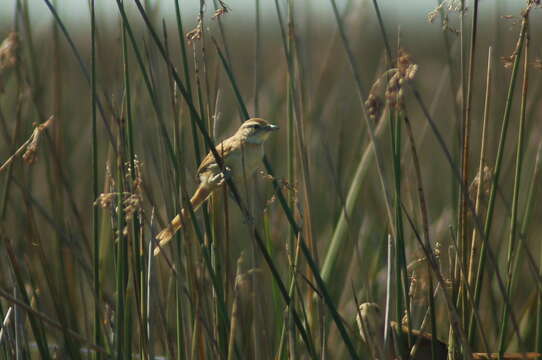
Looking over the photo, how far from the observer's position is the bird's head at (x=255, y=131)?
5.73 ft

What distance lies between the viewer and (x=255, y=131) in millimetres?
1783

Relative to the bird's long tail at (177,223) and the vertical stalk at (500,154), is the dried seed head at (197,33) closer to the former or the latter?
the bird's long tail at (177,223)

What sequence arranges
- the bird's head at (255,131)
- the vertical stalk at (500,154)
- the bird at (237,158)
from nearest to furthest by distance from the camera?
Result: the vertical stalk at (500,154) < the bird at (237,158) < the bird's head at (255,131)

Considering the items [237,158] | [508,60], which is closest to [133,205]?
[237,158]

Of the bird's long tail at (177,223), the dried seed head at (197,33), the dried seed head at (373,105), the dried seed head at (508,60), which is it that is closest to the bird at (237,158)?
the bird's long tail at (177,223)

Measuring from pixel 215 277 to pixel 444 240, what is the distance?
2.04 m

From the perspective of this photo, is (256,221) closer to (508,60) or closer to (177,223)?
(177,223)

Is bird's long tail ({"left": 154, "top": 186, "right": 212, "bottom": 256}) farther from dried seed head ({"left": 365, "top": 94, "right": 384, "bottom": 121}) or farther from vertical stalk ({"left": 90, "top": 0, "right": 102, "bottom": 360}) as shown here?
dried seed head ({"left": 365, "top": 94, "right": 384, "bottom": 121})

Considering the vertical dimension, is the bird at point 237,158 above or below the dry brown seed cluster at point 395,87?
below

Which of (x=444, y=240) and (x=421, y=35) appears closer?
(x=444, y=240)

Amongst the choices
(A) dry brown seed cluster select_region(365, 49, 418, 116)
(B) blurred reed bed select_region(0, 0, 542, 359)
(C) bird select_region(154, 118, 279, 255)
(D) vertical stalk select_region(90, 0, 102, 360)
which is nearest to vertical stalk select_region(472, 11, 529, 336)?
(B) blurred reed bed select_region(0, 0, 542, 359)

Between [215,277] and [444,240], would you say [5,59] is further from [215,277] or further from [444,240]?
[444,240]

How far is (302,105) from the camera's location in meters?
1.75

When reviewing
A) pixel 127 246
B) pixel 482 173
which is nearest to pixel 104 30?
pixel 127 246
